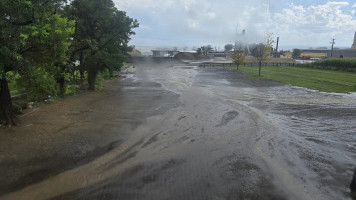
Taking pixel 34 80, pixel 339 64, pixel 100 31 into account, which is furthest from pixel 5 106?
pixel 339 64

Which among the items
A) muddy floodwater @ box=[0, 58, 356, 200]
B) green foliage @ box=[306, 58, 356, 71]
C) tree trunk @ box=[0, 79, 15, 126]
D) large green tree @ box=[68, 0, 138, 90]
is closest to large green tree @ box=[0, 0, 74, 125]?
tree trunk @ box=[0, 79, 15, 126]

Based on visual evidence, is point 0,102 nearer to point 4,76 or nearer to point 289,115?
point 4,76

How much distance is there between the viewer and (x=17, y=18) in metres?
9.36

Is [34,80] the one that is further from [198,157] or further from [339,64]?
[339,64]

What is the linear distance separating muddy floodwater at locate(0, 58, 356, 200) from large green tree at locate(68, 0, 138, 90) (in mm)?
6227

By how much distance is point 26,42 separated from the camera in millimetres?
9953

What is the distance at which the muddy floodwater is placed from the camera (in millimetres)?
6410

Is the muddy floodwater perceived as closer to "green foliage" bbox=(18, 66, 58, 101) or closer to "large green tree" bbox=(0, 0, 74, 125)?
"green foliage" bbox=(18, 66, 58, 101)

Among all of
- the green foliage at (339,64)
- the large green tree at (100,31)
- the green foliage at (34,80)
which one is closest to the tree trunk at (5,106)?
the green foliage at (34,80)

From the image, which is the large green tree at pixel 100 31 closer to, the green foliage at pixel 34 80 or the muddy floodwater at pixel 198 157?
the muddy floodwater at pixel 198 157

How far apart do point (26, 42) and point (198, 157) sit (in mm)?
8497

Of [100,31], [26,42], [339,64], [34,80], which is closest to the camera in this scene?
[26,42]

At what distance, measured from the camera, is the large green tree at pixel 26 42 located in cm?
872

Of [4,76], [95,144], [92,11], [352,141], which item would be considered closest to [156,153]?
[95,144]
